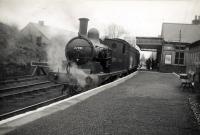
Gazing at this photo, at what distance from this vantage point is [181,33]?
28.8 m

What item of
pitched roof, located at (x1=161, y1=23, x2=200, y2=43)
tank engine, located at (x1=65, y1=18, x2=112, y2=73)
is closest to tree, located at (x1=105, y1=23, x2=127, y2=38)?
pitched roof, located at (x1=161, y1=23, x2=200, y2=43)

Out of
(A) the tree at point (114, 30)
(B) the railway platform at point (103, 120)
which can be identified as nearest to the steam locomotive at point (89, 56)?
(B) the railway platform at point (103, 120)

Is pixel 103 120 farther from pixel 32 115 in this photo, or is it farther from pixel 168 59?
pixel 168 59

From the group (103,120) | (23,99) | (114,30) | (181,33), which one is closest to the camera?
(103,120)

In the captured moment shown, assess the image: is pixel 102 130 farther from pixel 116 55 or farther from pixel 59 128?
pixel 116 55

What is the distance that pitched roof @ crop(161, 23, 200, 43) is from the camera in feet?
91.6

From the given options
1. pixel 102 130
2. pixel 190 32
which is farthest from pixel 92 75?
pixel 190 32

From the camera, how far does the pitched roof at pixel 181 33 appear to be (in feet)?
91.6

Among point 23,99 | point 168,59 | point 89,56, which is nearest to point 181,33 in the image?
point 168,59

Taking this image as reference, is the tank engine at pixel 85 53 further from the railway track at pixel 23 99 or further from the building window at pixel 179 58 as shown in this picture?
the building window at pixel 179 58

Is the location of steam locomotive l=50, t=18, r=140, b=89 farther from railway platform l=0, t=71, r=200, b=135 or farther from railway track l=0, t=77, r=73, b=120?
railway platform l=0, t=71, r=200, b=135

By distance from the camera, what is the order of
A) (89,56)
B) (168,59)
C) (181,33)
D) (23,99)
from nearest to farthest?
(23,99), (89,56), (168,59), (181,33)

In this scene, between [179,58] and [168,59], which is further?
[168,59]

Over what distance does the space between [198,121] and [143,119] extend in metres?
1.34
